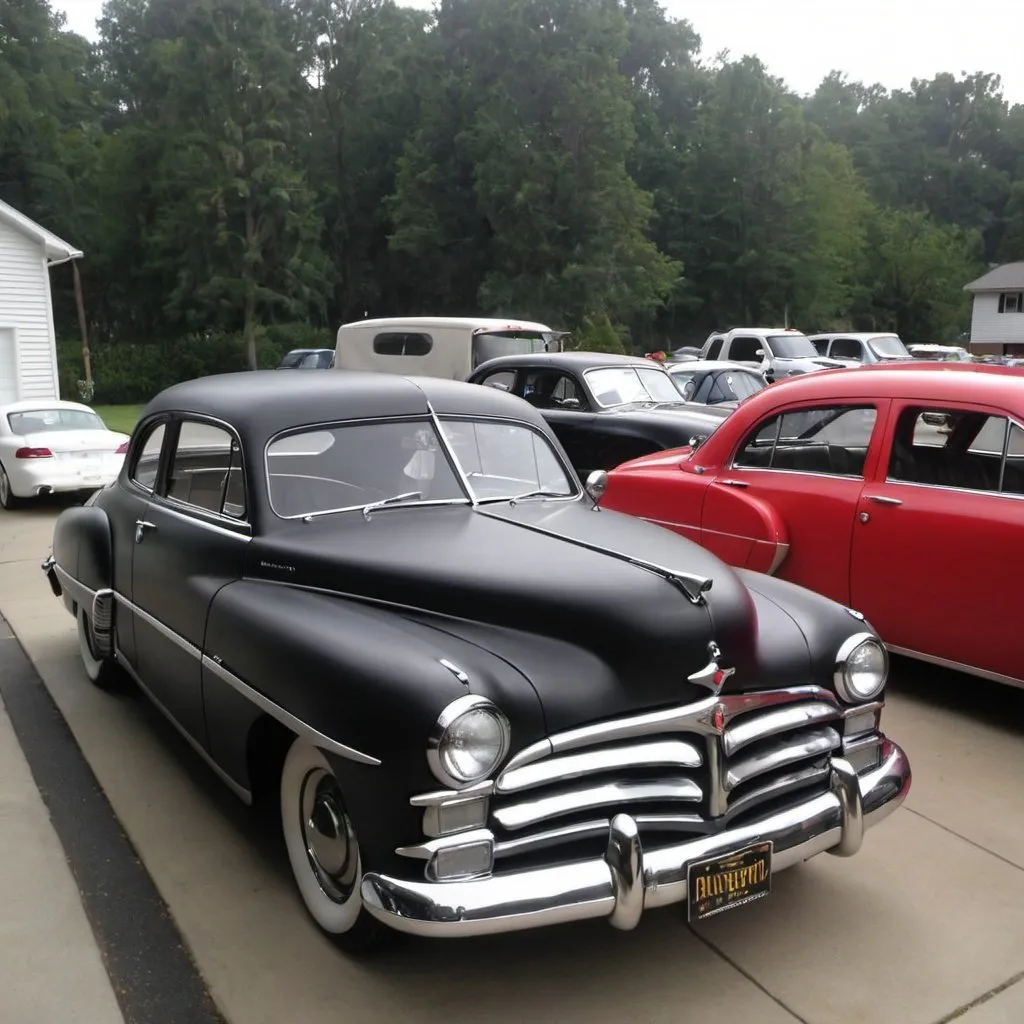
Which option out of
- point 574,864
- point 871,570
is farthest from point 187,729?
point 871,570

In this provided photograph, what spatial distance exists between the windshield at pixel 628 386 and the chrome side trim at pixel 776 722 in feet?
23.5

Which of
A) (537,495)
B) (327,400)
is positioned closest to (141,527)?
(327,400)

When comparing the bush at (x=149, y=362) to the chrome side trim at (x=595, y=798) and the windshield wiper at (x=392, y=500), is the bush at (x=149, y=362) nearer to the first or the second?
the windshield wiper at (x=392, y=500)

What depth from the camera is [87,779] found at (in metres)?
4.82

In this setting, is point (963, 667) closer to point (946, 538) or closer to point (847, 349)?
point (946, 538)

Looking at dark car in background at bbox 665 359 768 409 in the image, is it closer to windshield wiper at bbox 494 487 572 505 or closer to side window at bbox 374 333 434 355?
side window at bbox 374 333 434 355

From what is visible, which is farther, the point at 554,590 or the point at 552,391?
the point at 552,391

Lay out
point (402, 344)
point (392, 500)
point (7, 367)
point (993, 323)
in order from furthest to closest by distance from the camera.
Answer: point (993, 323)
point (7, 367)
point (402, 344)
point (392, 500)

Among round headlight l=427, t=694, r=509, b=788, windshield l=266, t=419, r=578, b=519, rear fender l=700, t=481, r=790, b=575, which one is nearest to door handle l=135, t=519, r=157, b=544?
windshield l=266, t=419, r=578, b=519

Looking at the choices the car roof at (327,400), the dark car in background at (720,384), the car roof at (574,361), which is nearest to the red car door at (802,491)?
the car roof at (327,400)

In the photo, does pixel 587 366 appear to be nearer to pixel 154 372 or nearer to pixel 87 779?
pixel 87 779

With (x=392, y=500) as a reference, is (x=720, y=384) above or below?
below

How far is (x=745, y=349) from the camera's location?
23.3m

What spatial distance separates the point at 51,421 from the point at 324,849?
10.7m
